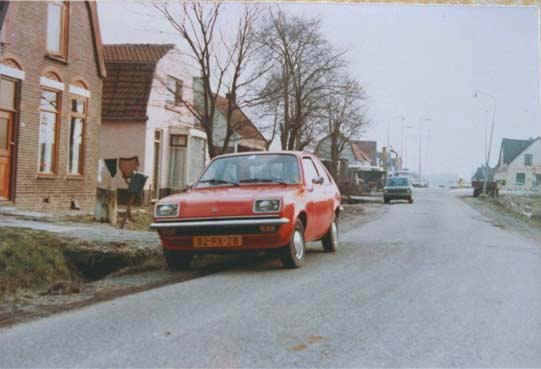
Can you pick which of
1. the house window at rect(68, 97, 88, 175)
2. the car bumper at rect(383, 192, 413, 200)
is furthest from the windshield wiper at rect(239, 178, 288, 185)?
the car bumper at rect(383, 192, 413, 200)

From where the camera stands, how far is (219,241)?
6586mm

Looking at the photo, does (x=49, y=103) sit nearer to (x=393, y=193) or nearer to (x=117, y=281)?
(x=117, y=281)

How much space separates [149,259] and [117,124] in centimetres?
342

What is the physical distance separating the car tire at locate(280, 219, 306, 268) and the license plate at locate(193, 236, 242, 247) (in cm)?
63

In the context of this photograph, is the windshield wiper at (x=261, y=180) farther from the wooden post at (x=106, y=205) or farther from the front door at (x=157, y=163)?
the wooden post at (x=106, y=205)

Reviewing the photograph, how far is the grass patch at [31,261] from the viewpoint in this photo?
264 inches

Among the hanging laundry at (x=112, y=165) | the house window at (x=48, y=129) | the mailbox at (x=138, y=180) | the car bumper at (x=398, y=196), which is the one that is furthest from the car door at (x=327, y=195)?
the car bumper at (x=398, y=196)

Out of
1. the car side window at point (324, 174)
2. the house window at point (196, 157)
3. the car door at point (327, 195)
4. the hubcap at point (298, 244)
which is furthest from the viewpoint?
the house window at point (196, 157)

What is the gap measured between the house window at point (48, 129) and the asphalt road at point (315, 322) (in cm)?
422

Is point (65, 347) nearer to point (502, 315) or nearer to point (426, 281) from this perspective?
point (502, 315)

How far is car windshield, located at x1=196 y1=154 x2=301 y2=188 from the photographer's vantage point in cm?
742

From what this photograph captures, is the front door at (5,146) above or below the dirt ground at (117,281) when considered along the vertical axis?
above

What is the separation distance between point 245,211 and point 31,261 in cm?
260

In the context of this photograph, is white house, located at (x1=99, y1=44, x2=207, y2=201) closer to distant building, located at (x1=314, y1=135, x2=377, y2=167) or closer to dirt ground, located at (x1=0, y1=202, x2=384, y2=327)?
dirt ground, located at (x1=0, y1=202, x2=384, y2=327)
